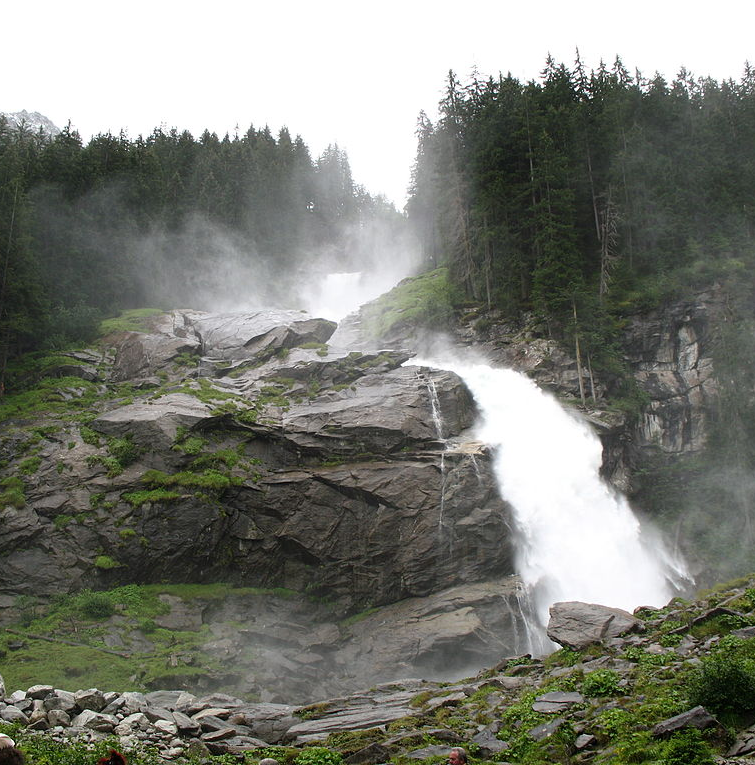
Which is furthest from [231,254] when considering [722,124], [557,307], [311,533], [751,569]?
[751,569]

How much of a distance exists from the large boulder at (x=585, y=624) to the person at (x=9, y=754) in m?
13.0

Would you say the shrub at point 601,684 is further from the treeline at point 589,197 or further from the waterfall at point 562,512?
the treeline at point 589,197

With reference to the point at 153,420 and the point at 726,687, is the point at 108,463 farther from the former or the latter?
the point at 726,687

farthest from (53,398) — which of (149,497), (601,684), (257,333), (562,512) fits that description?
(601,684)

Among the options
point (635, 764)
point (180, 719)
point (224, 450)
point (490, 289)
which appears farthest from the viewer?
point (490, 289)

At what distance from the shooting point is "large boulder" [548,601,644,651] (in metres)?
16.1

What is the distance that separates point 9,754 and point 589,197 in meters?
43.8

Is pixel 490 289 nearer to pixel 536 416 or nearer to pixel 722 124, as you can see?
pixel 536 416

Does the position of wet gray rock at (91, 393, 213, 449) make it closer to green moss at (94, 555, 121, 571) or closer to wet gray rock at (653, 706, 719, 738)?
green moss at (94, 555, 121, 571)

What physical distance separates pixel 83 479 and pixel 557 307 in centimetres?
2695

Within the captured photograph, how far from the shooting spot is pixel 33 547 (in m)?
23.4

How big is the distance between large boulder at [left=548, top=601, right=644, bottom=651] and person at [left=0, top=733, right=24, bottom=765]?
1300cm

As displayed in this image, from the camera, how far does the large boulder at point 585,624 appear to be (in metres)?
16.1

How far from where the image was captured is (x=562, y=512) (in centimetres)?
2817
